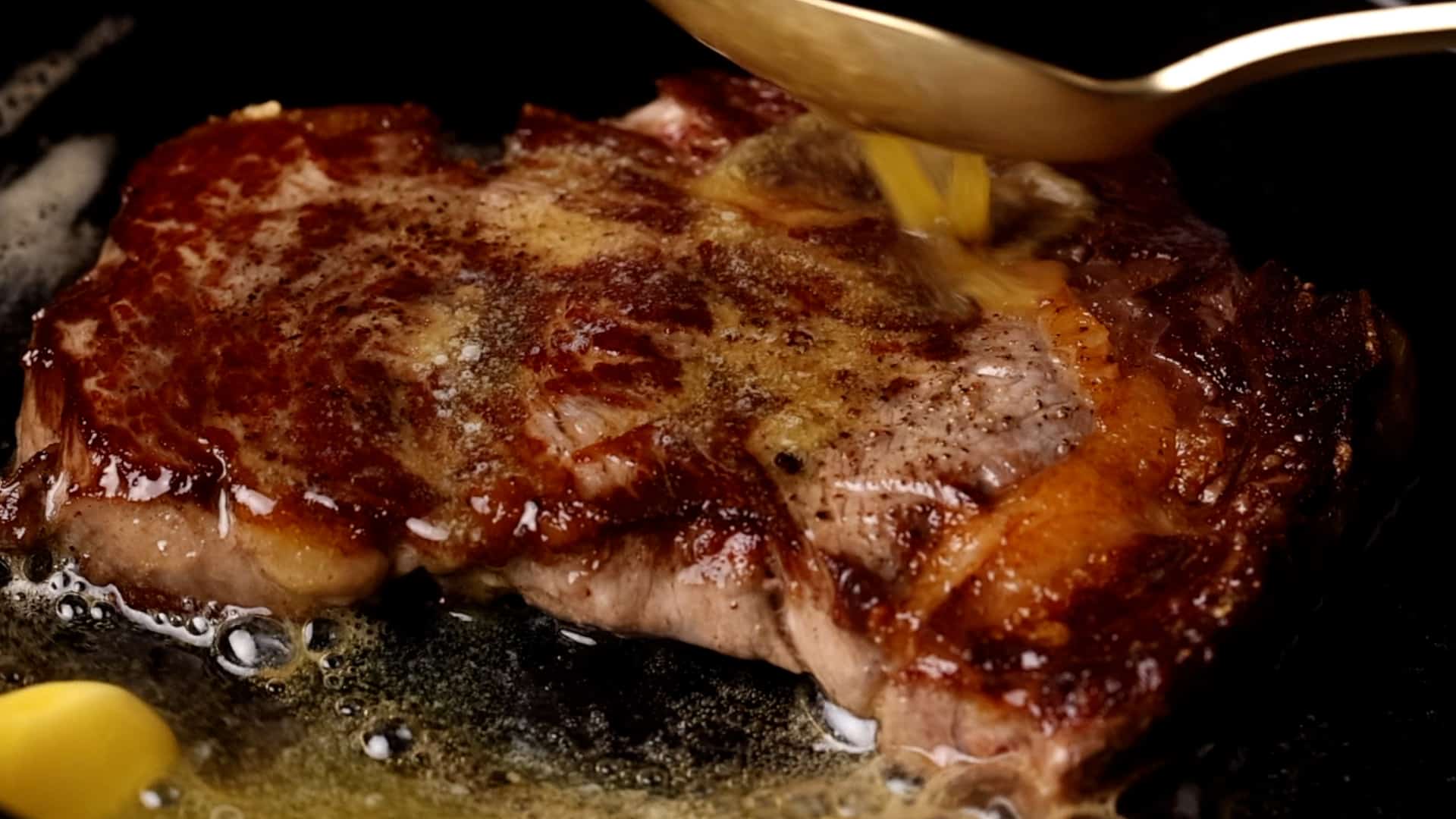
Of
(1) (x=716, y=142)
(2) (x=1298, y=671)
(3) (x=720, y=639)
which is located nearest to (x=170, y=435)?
(3) (x=720, y=639)

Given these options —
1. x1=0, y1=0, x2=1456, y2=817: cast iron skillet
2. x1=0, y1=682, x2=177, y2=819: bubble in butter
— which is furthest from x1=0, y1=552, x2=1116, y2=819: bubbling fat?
x1=0, y1=0, x2=1456, y2=817: cast iron skillet

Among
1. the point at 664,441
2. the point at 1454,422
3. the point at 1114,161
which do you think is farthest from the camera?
the point at 1114,161

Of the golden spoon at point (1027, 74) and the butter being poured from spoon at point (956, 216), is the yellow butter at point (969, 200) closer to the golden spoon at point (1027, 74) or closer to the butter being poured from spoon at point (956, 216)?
the butter being poured from spoon at point (956, 216)

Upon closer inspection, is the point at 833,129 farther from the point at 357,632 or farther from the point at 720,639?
the point at 357,632

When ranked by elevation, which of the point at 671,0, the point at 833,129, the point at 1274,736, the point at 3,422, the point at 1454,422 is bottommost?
the point at 3,422

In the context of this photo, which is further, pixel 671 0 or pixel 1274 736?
pixel 671 0

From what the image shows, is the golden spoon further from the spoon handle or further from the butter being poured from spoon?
the butter being poured from spoon

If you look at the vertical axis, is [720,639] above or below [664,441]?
below
